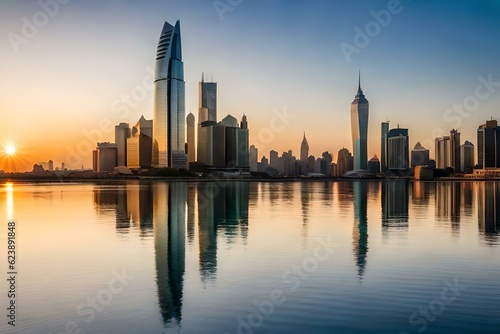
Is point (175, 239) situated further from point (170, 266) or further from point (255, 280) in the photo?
point (255, 280)

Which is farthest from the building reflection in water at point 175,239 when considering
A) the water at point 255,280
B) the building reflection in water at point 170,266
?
the water at point 255,280

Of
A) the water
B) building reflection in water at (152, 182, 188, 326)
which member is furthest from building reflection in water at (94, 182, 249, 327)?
the water

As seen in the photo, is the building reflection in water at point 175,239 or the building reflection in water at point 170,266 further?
the building reflection in water at point 175,239

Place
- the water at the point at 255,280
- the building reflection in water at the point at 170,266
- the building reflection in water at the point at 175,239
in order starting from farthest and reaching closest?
the building reflection in water at the point at 175,239
the building reflection in water at the point at 170,266
the water at the point at 255,280

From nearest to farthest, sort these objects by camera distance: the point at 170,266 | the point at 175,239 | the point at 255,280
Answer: the point at 255,280 → the point at 170,266 → the point at 175,239

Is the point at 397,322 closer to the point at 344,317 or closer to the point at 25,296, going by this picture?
the point at 344,317

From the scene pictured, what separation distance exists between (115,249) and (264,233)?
15034 mm

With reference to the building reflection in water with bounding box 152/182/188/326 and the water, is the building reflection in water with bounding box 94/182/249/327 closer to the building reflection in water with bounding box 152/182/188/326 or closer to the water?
the building reflection in water with bounding box 152/182/188/326

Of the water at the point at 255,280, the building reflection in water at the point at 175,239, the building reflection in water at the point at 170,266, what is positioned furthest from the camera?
the building reflection in water at the point at 175,239

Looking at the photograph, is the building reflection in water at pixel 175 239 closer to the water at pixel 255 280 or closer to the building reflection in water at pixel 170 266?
the building reflection in water at pixel 170 266

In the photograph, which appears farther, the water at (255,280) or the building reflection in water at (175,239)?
the building reflection in water at (175,239)

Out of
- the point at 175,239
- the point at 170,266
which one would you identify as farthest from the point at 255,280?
the point at 175,239

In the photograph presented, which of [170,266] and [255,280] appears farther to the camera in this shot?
[170,266]

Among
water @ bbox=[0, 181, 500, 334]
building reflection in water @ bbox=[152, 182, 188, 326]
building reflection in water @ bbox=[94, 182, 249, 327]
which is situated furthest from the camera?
building reflection in water @ bbox=[94, 182, 249, 327]
